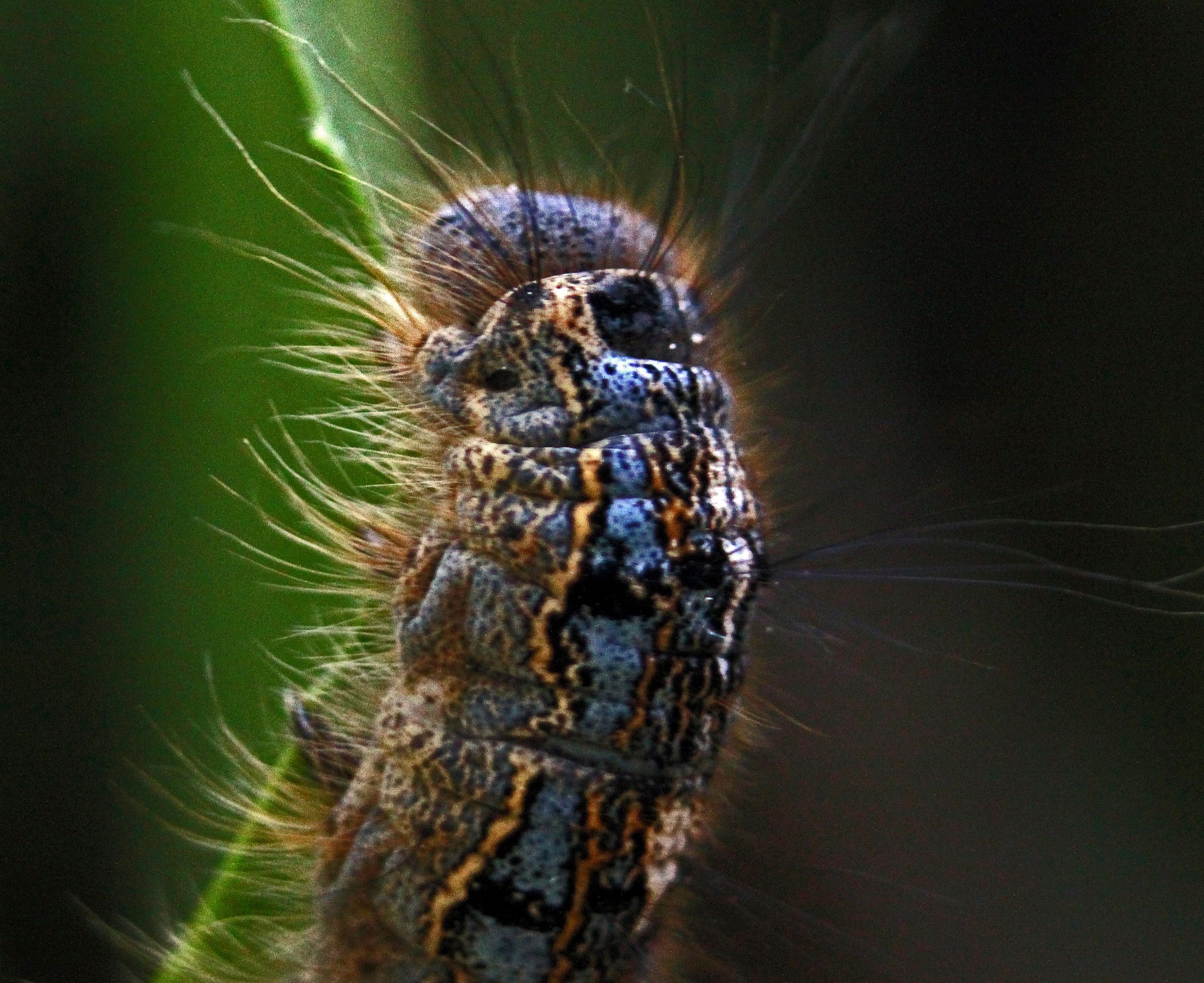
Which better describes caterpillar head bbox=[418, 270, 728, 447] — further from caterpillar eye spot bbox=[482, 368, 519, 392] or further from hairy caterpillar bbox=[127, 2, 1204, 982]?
hairy caterpillar bbox=[127, 2, 1204, 982]

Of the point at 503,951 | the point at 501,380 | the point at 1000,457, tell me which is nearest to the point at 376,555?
the point at 501,380

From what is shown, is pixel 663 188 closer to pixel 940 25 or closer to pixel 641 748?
pixel 641 748

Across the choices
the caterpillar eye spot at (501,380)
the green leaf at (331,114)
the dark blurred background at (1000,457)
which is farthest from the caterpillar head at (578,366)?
the dark blurred background at (1000,457)

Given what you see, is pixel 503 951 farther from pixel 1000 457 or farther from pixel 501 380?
pixel 1000 457

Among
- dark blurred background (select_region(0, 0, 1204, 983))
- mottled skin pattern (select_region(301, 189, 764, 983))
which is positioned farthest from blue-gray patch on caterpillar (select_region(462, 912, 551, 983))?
dark blurred background (select_region(0, 0, 1204, 983))

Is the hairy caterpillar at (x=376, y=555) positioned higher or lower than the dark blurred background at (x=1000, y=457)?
lower

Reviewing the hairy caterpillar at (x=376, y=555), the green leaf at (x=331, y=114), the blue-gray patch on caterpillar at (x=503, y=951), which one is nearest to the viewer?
the green leaf at (x=331, y=114)

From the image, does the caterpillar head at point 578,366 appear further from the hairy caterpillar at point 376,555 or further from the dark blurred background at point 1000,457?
the dark blurred background at point 1000,457
